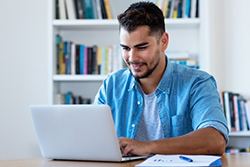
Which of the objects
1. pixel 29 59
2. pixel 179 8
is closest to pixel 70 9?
pixel 29 59

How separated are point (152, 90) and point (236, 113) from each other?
1.01m

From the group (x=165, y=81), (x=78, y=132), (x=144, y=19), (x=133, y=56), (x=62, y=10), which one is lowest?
(x=78, y=132)

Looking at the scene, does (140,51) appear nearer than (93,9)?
Yes

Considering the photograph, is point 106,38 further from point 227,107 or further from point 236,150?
point 236,150

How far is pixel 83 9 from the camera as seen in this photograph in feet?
8.28

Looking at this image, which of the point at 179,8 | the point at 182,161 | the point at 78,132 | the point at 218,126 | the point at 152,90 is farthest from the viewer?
the point at 179,8

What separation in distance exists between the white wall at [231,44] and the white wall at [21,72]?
1.35m

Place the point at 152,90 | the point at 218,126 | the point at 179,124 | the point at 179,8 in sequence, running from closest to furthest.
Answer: the point at 218,126 < the point at 179,124 < the point at 152,90 < the point at 179,8

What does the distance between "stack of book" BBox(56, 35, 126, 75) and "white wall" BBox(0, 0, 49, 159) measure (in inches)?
7.3

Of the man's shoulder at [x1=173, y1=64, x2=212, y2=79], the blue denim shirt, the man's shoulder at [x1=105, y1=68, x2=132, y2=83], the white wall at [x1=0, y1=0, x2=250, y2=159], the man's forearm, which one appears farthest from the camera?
the white wall at [x1=0, y1=0, x2=250, y2=159]

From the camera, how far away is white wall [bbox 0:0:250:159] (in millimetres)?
2562

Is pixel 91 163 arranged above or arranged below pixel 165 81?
below

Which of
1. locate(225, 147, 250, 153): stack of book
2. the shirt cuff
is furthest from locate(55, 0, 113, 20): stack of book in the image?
the shirt cuff

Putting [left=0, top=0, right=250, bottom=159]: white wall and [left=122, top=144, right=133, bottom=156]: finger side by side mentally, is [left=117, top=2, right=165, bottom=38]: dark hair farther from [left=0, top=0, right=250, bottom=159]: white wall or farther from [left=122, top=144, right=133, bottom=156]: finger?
[left=0, top=0, right=250, bottom=159]: white wall
